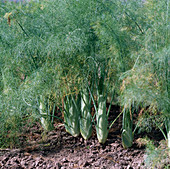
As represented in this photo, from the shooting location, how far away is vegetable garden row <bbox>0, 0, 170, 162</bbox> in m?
3.02

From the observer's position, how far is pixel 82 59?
3646 mm

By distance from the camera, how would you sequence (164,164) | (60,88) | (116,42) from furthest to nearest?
(60,88)
(116,42)
(164,164)

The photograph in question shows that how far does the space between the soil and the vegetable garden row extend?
5.0 inches

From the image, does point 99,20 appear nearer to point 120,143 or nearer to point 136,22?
point 136,22

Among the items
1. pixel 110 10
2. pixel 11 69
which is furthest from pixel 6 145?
pixel 110 10

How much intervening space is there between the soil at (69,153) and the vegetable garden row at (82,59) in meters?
0.13

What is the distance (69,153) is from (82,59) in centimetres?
123

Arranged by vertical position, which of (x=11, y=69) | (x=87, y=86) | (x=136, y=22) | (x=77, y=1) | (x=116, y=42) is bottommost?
(x=87, y=86)

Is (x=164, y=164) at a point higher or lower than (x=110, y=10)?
lower

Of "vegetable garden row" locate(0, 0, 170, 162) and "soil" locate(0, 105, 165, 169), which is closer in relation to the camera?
"vegetable garden row" locate(0, 0, 170, 162)

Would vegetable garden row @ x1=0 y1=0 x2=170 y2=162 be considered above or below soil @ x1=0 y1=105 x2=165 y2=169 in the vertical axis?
above

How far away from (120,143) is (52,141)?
3.06 ft

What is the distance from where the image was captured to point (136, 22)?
369cm

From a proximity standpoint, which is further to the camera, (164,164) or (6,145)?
(6,145)
